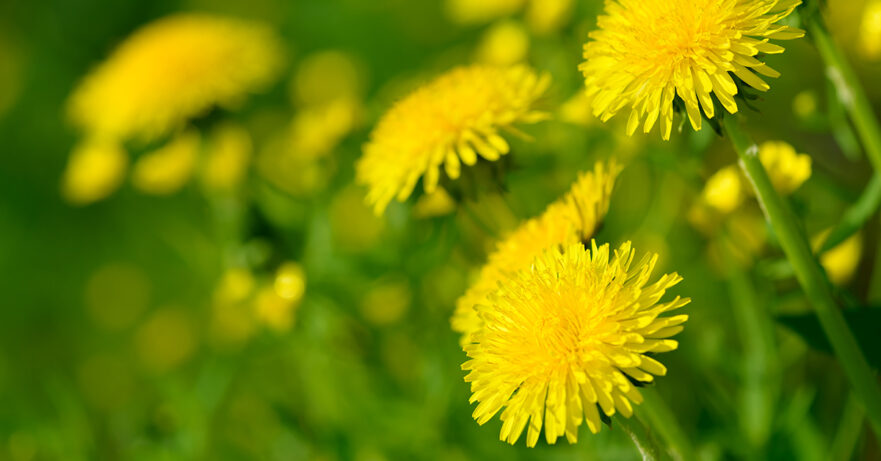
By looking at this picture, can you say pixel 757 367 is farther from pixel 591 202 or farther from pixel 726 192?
pixel 591 202

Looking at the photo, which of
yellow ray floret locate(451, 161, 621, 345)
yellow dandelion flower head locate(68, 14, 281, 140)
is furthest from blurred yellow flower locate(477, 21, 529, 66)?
yellow ray floret locate(451, 161, 621, 345)

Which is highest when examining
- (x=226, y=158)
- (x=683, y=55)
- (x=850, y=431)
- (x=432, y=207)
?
(x=683, y=55)

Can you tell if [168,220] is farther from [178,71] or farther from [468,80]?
[468,80]

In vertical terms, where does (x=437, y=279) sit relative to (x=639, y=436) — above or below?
below

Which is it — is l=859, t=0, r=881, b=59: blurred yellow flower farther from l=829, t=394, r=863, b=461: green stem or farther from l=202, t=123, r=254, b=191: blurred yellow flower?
l=202, t=123, r=254, b=191: blurred yellow flower

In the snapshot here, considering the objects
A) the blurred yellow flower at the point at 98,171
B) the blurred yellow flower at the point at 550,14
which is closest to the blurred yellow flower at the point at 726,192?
the blurred yellow flower at the point at 550,14

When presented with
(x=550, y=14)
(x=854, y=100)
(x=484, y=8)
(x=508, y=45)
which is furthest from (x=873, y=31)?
(x=484, y=8)

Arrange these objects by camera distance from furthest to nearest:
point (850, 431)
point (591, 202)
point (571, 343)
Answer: point (850, 431)
point (591, 202)
point (571, 343)
